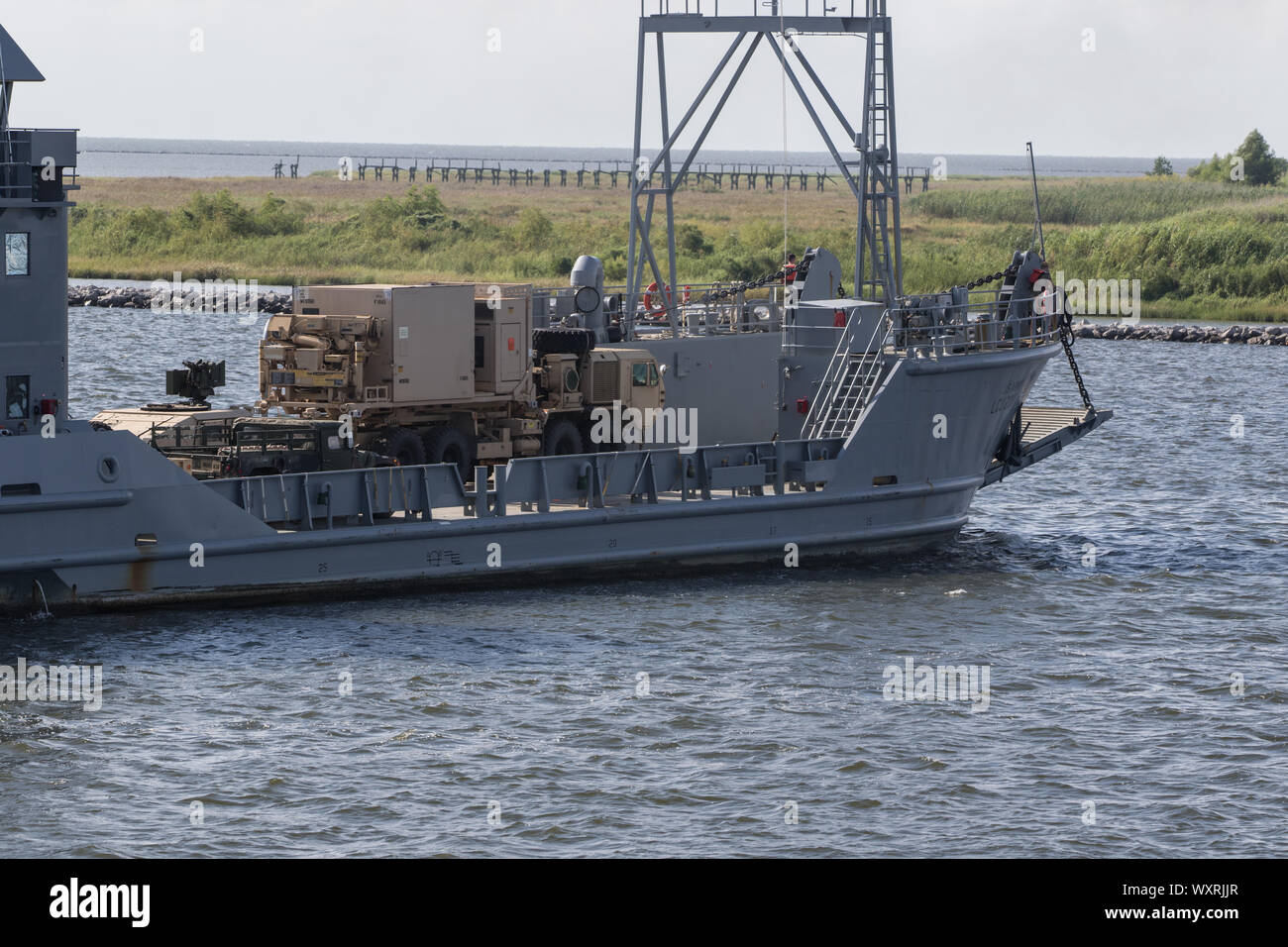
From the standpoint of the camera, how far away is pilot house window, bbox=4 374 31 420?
19.0m

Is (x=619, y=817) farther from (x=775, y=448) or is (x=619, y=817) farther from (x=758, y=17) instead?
(x=758, y=17)

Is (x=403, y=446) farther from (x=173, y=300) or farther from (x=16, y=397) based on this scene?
(x=173, y=300)

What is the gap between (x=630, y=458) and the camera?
22047mm

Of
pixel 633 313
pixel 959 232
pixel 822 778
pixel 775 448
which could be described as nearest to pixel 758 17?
pixel 633 313

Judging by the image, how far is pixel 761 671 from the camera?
725 inches
